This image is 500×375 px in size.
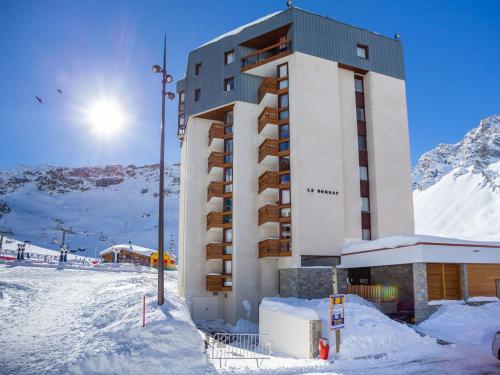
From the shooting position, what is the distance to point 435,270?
26500 millimetres

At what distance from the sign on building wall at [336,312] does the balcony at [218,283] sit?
65.9ft

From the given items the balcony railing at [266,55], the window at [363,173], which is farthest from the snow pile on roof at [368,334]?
the balcony railing at [266,55]

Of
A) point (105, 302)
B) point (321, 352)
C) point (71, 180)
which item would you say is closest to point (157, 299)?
point (105, 302)

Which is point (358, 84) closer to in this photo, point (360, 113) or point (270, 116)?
point (360, 113)

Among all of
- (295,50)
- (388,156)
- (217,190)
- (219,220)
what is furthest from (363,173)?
(219,220)

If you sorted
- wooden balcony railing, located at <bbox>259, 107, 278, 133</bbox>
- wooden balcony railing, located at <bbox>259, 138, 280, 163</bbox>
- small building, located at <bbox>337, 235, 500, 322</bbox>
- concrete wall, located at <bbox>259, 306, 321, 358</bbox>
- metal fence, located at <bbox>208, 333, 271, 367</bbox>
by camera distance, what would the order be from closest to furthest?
1. concrete wall, located at <bbox>259, 306, 321, 358</bbox>
2. metal fence, located at <bbox>208, 333, 271, 367</bbox>
3. small building, located at <bbox>337, 235, 500, 322</bbox>
4. wooden balcony railing, located at <bbox>259, 138, 280, 163</bbox>
5. wooden balcony railing, located at <bbox>259, 107, 278, 133</bbox>

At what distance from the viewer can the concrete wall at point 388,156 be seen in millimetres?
38031

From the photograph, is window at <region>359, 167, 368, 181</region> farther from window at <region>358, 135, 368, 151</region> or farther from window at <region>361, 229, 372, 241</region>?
window at <region>361, 229, 372, 241</region>

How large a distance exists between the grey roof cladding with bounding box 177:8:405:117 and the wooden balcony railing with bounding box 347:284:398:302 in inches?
778

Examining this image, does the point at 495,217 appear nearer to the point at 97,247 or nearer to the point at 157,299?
the point at 97,247

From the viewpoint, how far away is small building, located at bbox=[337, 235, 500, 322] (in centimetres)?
2462

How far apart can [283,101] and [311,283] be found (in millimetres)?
16189

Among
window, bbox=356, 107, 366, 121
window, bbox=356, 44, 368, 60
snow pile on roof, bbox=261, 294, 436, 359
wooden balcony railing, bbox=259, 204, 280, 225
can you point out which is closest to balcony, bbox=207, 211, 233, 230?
wooden balcony railing, bbox=259, 204, 280, 225

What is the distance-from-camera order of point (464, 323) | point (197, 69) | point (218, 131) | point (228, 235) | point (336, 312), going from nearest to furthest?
point (336, 312) → point (464, 323) → point (228, 235) → point (218, 131) → point (197, 69)
